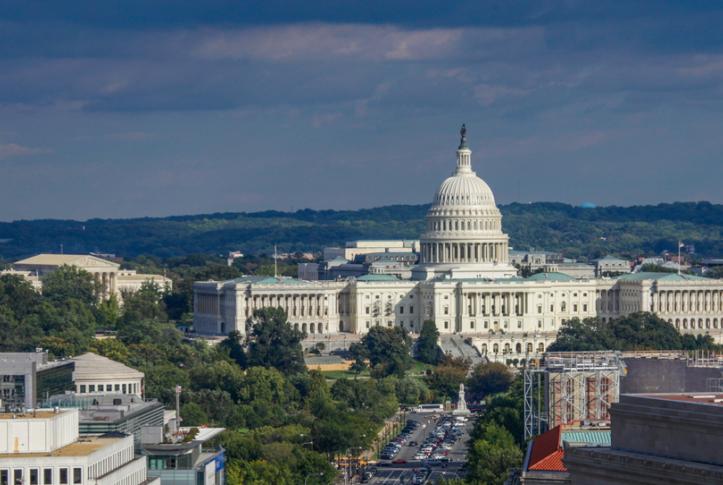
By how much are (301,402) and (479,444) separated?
5844 centimetres

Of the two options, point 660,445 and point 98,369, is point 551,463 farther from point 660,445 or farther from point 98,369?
point 98,369

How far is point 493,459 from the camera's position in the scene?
119 meters

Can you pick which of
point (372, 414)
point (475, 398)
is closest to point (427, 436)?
point (372, 414)

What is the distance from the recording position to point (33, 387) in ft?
331

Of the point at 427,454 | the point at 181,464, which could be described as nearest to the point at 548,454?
the point at 181,464

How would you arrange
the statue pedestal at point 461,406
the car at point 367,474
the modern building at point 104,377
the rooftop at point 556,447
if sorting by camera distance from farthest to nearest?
1. the statue pedestal at point 461,406
2. the modern building at point 104,377
3. the car at point 367,474
4. the rooftop at point 556,447

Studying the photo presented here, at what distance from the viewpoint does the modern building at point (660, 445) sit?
173 feet

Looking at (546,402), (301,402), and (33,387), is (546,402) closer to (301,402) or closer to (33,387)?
(33,387)

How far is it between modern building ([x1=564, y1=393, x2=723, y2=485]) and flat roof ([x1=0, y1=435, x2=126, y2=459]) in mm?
24774

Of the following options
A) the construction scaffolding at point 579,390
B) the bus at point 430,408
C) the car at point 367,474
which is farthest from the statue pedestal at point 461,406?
the construction scaffolding at point 579,390

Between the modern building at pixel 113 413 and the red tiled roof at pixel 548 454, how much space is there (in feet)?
48.6

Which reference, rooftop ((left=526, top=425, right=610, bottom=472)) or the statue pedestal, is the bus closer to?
→ the statue pedestal

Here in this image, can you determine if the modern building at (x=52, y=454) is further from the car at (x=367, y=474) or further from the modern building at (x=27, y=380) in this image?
the car at (x=367, y=474)

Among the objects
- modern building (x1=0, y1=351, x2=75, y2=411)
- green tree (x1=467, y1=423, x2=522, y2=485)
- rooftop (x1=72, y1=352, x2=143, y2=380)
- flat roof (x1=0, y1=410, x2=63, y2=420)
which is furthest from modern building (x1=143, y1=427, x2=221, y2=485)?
rooftop (x1=72, y1=352, x2=143, y2=380)
